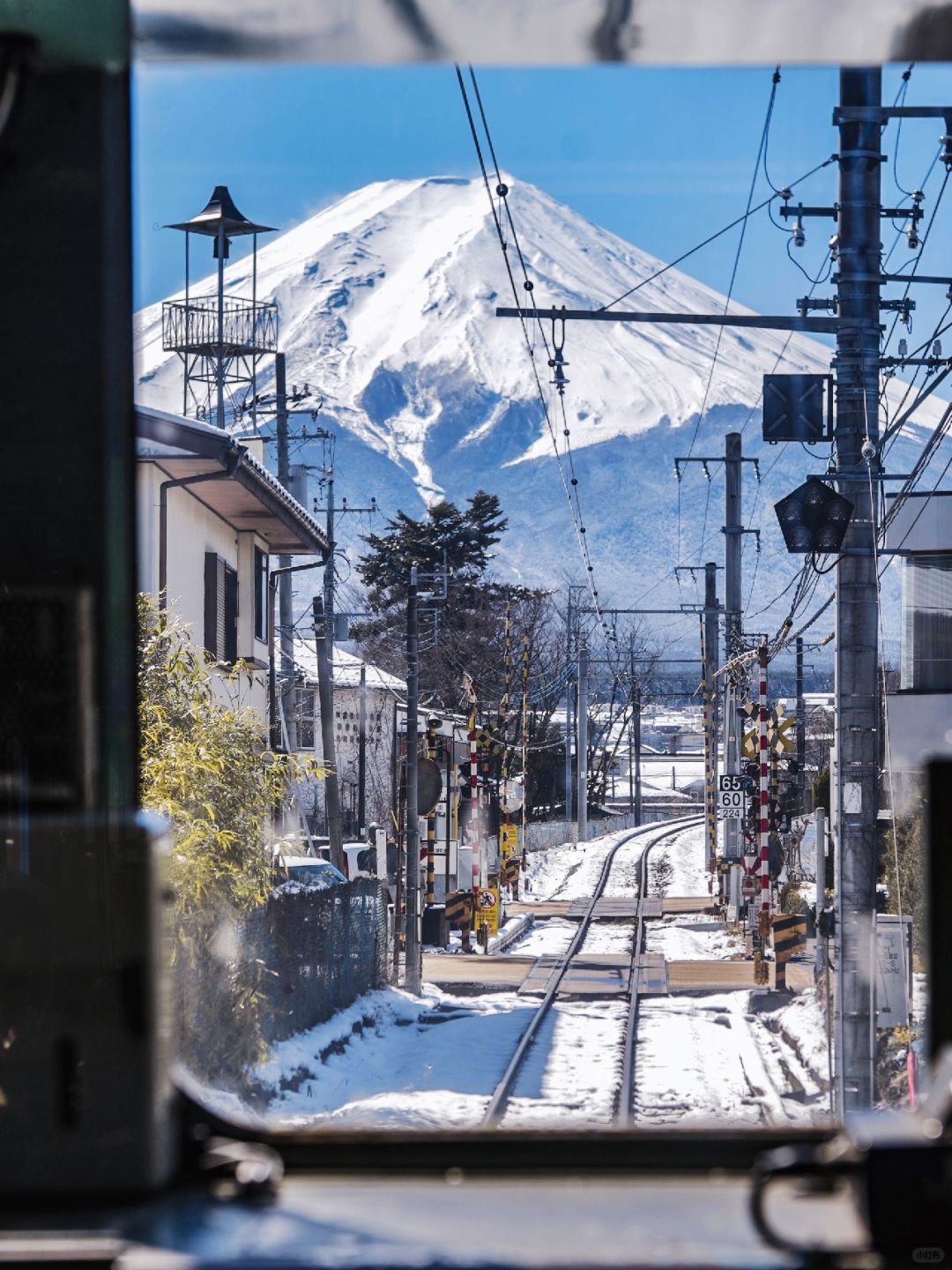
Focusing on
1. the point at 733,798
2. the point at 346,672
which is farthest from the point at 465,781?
the point at 346,672

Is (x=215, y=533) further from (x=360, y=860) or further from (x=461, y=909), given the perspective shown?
(x=360, y=860)

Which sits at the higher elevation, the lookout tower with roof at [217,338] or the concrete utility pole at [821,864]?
the lookout tower with roof at [217,338]

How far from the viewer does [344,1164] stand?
8.04ft

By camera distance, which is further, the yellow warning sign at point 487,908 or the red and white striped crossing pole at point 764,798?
the yellow warning sign at point 487,908

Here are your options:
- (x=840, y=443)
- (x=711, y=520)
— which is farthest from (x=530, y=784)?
(x=711, y=520)

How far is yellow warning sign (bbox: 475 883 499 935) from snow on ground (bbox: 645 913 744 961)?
2286mm

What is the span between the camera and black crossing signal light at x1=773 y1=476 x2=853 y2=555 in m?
9.69

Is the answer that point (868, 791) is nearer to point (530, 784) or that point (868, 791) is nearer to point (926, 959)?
point (926, 959)

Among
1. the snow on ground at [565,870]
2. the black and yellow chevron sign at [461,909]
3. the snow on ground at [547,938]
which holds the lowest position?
the snow on ground at [565,870]

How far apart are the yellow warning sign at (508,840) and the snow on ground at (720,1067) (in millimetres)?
10880

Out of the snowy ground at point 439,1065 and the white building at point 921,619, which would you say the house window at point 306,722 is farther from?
the snowy ground at point 439,1065

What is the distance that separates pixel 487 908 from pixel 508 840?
6.13 meters

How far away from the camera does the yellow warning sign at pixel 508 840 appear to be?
28.5 metres

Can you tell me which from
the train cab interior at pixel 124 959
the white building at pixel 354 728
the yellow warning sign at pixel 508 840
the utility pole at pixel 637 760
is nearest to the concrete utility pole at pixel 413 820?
the yellow warning sign at pixel 508 840
